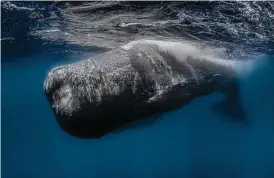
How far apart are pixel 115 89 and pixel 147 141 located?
56.8m

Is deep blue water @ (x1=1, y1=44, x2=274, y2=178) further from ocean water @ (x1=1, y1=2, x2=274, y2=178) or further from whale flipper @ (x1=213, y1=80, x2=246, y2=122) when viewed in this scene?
whale flipper @ (x1=213, y1=80, x2=246, y2=122)

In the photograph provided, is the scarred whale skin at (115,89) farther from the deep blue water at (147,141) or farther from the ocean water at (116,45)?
the deep blue water at (147,141)

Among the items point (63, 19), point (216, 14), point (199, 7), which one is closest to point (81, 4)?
point (63, 19)

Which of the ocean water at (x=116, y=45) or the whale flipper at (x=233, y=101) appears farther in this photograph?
the whale flipper at (x=233, y=101)

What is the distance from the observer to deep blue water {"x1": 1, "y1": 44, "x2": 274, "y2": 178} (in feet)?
127

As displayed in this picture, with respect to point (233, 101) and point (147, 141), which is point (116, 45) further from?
point (147, 141)

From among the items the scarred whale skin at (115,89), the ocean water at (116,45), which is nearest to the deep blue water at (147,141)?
the ocean water at (116,45)

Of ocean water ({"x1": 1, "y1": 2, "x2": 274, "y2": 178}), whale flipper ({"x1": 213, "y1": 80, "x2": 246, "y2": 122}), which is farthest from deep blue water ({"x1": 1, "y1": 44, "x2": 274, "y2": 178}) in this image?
whale flipper ({"x1": 213, "y1": 80, "x2": 246, "y2": 122})

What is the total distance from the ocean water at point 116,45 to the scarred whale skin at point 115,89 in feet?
2.14

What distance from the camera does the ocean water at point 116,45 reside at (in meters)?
10.8

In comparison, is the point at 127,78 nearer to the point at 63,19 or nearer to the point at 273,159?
the point at 63,19

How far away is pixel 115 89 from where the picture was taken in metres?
5.77

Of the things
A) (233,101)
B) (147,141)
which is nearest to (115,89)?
(233,101)

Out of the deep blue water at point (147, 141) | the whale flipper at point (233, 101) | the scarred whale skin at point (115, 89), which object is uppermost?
the scarred whale skin at point (115, 89)
